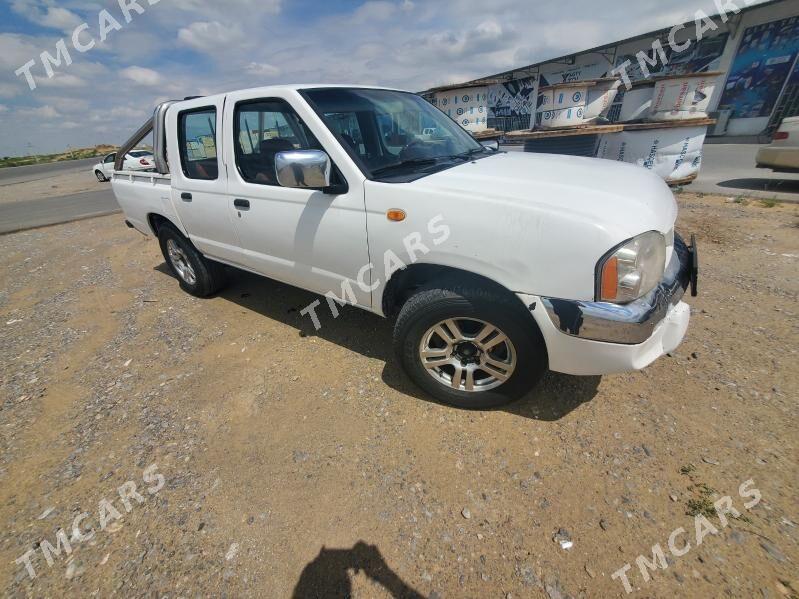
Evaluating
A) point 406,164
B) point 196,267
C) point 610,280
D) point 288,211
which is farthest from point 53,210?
point 610,280

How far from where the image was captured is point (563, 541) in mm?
1636

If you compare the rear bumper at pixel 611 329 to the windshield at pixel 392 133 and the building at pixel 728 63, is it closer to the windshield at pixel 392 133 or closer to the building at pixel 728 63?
the windshield at pixel 392 133

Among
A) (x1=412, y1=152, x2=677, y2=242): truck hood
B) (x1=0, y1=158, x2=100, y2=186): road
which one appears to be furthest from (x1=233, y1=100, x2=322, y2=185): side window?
(x1=0, y1=158, x2=100, y2=186): road

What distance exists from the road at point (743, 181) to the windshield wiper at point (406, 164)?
7338mm

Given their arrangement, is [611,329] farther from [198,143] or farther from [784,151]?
[784,151]

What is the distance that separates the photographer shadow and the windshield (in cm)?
192

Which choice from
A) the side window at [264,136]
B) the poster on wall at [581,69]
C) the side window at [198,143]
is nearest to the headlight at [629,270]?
the side window at [264,136]

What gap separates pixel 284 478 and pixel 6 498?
5.13ft

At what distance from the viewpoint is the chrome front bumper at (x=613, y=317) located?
1.63 metres

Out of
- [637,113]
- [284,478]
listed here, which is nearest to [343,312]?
[284,478]

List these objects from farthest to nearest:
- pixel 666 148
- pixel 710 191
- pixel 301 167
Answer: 1. pixel 666 148
2. pixel 710 191
3. pixel 301 167

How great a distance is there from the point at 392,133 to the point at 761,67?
22.0m

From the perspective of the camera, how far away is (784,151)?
6.54m

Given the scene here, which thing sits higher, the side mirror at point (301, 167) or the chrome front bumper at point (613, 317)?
the side mirror at point (301, 167)
